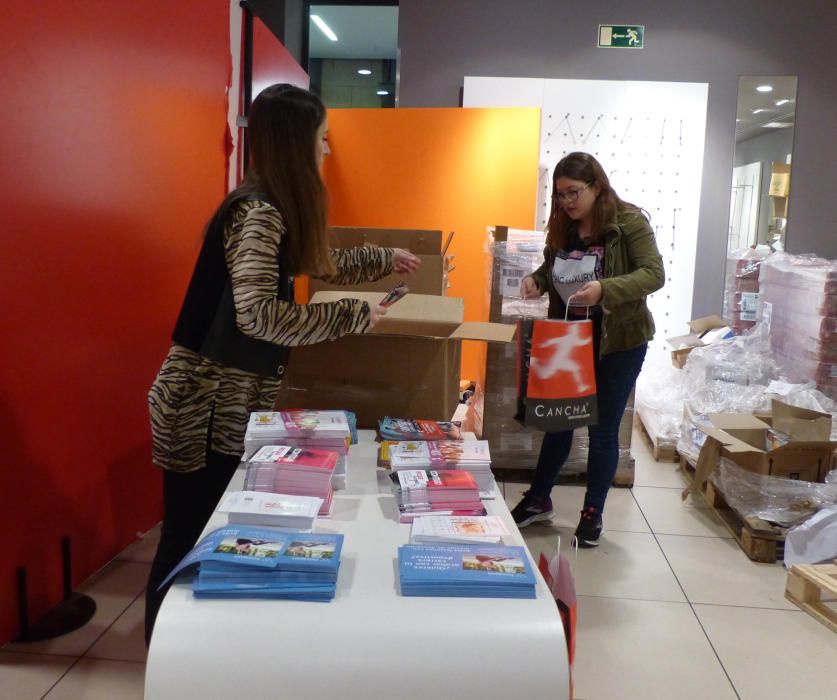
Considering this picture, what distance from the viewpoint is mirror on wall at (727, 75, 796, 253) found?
549 centimetres

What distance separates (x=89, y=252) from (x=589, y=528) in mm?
1969

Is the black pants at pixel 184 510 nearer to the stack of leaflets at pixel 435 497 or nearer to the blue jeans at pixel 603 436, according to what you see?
the stack of leaflets at pixel 435 497

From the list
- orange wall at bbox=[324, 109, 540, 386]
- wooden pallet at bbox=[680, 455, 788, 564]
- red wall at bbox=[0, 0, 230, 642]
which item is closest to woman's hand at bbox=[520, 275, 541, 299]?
wooden pallet at bbox=[680, 455, 788, 564]

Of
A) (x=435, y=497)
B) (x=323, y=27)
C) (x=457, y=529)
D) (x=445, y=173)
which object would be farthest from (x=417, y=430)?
(x=323, y=27)

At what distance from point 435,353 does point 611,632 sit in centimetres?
100

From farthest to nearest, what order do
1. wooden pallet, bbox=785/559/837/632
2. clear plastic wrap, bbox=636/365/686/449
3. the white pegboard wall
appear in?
the white pegboard wall < clear plastic wrap, bbox=636/365/686/449 < wooden pallet, bbox=785/559/837/632

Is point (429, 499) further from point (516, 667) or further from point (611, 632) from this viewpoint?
point (611, 632)

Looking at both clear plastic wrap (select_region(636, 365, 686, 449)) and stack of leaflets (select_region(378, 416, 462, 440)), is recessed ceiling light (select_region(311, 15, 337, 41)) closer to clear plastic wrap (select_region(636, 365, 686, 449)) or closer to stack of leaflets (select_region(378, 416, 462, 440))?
clear plastic wrap (select_region(636, 365, 686, 449))

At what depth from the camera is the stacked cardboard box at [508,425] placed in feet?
11.6

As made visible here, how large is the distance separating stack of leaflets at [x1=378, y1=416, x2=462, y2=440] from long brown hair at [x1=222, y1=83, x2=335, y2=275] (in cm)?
46

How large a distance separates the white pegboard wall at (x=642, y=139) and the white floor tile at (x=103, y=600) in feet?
13.2

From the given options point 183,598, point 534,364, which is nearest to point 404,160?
point 534,364

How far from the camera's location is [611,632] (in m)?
2.28

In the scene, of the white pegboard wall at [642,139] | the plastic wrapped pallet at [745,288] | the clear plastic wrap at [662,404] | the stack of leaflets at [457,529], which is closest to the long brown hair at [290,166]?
the stack of leaflets at [457,529]
